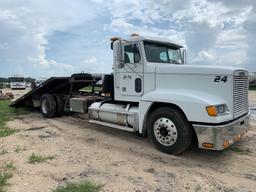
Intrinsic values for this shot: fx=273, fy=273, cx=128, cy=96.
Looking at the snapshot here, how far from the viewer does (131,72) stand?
6949 mm

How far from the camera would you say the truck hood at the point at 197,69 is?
17.4ft

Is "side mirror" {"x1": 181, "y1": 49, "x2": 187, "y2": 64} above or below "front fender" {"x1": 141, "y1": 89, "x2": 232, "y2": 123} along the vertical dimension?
above

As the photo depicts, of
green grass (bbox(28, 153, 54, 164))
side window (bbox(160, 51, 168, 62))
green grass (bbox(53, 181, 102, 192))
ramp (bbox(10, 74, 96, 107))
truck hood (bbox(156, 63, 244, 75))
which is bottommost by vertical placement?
green grass (bbox(53, 181, 102, 192))

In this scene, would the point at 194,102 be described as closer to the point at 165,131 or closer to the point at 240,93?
the point at 165,131

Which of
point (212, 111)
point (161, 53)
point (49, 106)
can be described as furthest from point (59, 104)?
point (212, 111)

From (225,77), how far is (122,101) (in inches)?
122

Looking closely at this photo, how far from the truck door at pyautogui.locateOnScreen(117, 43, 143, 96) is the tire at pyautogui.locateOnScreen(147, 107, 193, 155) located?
1.09 meters

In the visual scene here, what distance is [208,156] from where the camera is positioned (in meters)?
5.84

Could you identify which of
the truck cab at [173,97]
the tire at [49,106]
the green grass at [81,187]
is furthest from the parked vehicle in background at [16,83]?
the green grass at [81,187]

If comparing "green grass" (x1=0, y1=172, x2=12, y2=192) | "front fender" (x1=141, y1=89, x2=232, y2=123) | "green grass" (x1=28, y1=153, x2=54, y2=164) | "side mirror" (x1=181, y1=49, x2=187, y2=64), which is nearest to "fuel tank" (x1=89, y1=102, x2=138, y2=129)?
"front fender" (x1=141, y1=89, x2=232, y2=123)

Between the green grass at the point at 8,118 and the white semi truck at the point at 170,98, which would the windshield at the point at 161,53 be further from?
the green grass at the point at 8,118

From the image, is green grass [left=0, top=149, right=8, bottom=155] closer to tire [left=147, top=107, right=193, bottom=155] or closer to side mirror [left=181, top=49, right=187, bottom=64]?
tire [left=147, top=107, right=193, bottom=155]

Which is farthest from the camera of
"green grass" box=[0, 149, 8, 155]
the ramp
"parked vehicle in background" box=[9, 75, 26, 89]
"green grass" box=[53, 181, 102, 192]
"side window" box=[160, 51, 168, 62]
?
"parked vehicle in background" box=[9, 75, 26, 89]

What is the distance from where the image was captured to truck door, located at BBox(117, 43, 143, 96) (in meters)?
6.73
